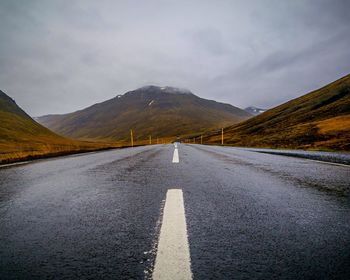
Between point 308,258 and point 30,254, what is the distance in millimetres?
2033

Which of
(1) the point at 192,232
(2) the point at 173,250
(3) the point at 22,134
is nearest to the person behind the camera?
(2) the point at 173,250

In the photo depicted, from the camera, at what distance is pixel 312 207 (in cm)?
320

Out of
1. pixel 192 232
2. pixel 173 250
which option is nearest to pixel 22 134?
pixel 192 232

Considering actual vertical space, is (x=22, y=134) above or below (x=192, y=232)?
above

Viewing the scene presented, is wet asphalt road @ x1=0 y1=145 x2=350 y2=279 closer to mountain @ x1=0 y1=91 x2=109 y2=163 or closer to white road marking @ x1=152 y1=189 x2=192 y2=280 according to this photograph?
white road marking @ x1=152 y1=189 x2=192 y2=280

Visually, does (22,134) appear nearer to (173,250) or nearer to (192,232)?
(192,232)

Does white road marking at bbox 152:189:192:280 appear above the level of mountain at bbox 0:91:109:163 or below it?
below

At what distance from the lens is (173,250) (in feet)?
6.28

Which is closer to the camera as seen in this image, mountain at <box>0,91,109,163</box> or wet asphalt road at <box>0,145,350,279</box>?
wet asphalt road at <box>0,145,350,279</box>

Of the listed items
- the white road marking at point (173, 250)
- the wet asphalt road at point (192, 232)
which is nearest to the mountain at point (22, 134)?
the wet asphalt road at point (192, 232)

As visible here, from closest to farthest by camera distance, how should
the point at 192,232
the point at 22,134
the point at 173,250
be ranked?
1. the point at 173,250
2. the point at 192,232
3. the point at 22,134

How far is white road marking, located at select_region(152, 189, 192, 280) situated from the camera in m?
1.59

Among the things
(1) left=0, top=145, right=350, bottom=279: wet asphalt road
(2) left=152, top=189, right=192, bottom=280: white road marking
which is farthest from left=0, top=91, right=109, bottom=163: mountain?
(2) left=152, top=189, right=192, bottom=280: white road marking

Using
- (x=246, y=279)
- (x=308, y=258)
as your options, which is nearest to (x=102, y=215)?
(x=246, y=279)
